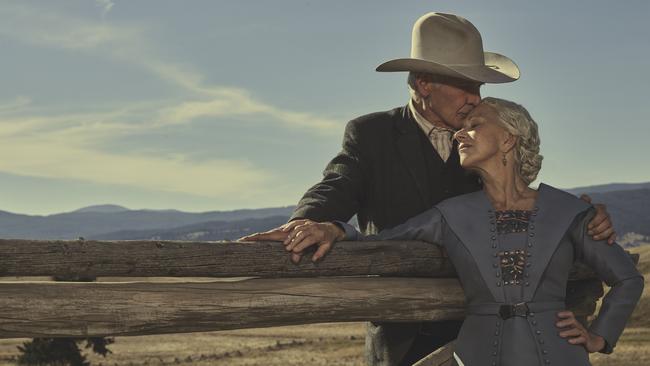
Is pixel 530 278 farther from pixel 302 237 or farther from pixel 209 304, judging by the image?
pixel 209 304

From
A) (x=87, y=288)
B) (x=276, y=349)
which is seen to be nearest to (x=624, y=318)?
(x=87, y=288)

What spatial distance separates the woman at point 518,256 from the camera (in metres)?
4.03

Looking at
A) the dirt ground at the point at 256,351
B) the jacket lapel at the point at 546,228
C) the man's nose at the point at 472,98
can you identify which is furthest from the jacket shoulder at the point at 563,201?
the dirt ground at the point at 256,351

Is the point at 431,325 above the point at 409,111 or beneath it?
beneath

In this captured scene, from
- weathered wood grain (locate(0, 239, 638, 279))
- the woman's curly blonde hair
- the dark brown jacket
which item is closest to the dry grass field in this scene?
the dark brown jacket

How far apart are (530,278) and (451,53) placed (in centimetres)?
143

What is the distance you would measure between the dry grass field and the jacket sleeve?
961 inches

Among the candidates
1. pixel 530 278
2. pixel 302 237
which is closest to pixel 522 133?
pixel 530 278

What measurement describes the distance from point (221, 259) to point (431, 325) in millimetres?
1420

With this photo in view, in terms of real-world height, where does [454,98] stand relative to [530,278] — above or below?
above

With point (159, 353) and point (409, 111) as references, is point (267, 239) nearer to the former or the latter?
point (409, 111)

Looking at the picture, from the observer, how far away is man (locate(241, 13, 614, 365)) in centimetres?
479

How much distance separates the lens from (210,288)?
3988 mm

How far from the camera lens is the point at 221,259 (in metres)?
3.95
